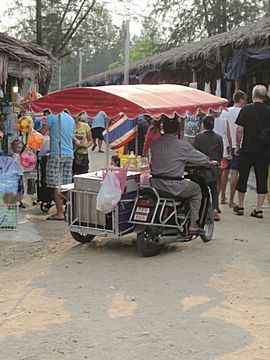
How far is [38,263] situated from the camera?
680 centimetres

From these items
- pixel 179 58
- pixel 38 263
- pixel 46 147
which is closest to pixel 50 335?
pixel 38 263

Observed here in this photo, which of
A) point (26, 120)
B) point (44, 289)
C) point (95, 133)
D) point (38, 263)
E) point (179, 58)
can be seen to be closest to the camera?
point (44, 289)

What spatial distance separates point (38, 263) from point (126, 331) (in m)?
2.46

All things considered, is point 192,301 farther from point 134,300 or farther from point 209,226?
point 209,226

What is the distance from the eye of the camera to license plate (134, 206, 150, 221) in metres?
6.75

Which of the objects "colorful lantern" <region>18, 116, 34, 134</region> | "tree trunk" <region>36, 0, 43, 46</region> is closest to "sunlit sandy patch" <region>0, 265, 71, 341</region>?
"colorful lantern" <region>18, 116, 34, 134</region>

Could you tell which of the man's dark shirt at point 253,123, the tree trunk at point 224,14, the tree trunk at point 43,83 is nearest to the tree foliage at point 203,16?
the tree trunk at point 224,14

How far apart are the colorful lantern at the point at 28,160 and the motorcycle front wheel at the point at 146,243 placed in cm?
309

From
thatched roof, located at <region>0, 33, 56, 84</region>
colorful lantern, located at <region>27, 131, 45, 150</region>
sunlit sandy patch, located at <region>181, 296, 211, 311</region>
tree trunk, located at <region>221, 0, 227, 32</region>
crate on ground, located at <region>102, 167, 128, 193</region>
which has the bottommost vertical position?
sunlit sandy patch, located at <region>181, 296, 211, 311</region>

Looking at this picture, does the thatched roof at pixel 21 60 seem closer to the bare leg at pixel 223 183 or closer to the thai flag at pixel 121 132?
the thai flag at pixel 121 132

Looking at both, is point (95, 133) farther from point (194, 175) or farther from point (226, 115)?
point (194, 175)

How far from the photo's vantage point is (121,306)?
5180 mm

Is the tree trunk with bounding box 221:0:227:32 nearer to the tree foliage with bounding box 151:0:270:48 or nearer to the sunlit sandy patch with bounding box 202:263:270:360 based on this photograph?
the tree foliage with bounding box 151:0:270:48

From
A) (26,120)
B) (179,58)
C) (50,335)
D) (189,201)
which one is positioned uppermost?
(179,58)
